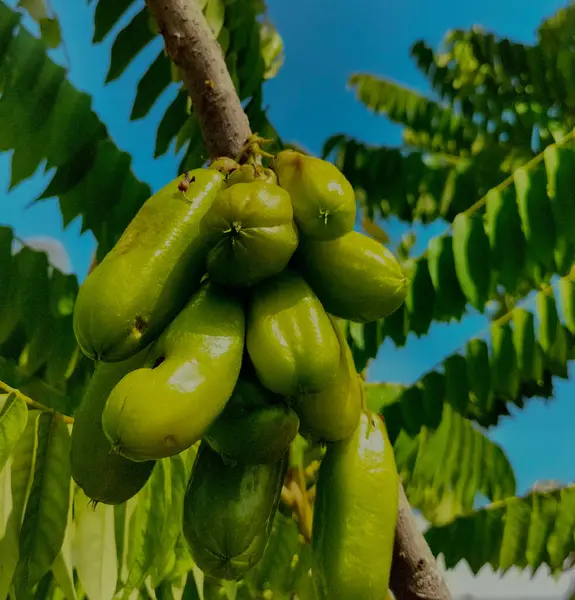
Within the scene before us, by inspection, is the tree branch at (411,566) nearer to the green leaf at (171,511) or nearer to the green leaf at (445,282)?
the green leaf at (171,511)

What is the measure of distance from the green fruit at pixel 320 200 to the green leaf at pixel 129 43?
129 centimetres

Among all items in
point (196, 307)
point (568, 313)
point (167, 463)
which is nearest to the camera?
point (196, 307)

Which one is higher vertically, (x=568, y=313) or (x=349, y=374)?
(x=568, y=313)

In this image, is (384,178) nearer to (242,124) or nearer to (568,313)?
(568,313)

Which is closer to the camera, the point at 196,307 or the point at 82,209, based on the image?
the point at 196,307

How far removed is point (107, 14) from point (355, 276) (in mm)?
1535

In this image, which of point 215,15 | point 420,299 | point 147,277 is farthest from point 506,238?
point 147,277

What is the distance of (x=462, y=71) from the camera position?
629cm

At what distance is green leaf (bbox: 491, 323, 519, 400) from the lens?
2.87 meters

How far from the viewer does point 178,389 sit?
969mm

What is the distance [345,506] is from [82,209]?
4.54 ft

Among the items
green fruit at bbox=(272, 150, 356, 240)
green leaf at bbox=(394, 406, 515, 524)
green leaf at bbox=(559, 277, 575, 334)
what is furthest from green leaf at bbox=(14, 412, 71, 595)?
green leaf at bbox=(394, 406, 515, 524)

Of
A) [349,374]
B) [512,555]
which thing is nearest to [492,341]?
[512,555]

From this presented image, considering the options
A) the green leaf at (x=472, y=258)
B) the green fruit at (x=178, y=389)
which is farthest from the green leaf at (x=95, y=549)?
the green leaf at (x=472, y=258)
